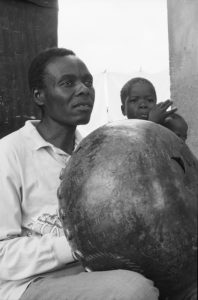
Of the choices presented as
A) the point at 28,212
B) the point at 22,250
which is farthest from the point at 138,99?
the point at 22,250

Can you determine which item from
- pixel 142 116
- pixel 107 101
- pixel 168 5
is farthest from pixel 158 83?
pixel 142 116

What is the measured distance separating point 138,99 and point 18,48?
995 millimetres

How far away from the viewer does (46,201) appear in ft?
7.11

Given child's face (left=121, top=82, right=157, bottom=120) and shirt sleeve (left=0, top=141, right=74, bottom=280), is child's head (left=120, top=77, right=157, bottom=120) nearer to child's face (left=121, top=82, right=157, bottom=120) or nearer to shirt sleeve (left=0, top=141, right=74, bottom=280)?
child's face (left=121, top=82, right=157, bottom=120)

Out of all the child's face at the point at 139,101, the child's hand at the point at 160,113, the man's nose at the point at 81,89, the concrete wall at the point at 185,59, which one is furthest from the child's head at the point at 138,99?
the man's nose at the point at 81,89

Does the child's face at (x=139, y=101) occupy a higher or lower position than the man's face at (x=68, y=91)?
lower

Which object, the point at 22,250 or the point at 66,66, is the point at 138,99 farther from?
the point at 22,250

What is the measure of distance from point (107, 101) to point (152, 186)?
6.55m

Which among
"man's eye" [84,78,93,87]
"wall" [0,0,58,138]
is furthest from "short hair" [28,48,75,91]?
"wall" [0,0,58,138]

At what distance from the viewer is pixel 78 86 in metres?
2.36

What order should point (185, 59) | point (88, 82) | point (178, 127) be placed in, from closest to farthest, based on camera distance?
point (88, 82) → point (178, 127) → point (185, 59)

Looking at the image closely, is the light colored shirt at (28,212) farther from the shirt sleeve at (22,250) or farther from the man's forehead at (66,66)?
the man's forehead at (66,66)

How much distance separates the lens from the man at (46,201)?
1.80 meters

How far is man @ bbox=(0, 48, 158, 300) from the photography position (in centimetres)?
180
